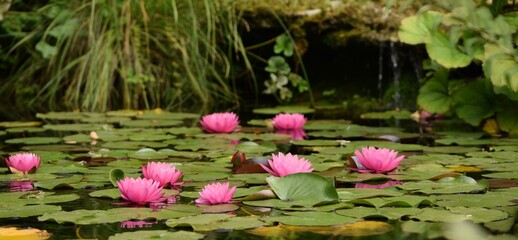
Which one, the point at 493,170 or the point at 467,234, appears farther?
the point at 493,170

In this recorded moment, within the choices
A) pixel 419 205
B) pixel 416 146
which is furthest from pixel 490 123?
pixel 419 205

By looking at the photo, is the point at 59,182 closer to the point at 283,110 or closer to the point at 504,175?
the point at 504,175

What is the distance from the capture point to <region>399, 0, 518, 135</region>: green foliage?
3275 millimetres

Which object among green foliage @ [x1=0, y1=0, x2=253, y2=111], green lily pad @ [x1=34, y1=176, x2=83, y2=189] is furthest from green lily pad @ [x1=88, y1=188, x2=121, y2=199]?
green foliage @ [x1=0, y1=0, x2=253, y2=111]

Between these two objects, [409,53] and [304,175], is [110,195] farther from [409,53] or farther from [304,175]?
[409,53]

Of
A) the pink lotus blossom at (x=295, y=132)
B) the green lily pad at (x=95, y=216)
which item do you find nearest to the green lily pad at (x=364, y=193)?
the green lily pad at (x=95, y=216)

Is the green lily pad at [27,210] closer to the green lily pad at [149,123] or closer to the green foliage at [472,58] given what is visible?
the green foliage at [472,58]

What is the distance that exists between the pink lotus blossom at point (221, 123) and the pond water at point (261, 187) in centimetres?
4

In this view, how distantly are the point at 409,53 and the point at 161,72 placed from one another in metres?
1.68

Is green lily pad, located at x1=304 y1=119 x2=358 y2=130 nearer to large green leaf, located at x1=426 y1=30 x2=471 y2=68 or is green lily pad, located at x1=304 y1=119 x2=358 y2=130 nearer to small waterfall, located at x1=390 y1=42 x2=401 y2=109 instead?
large green leaf, located at x1=426 y1=30 x2=471 y2=68

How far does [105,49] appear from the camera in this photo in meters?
5.70

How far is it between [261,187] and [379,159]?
44cm

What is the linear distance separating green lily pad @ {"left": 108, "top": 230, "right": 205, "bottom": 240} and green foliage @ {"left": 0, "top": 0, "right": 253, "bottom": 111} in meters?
3.66

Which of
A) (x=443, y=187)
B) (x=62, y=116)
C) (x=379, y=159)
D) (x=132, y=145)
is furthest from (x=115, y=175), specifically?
(x=62, y=116)
